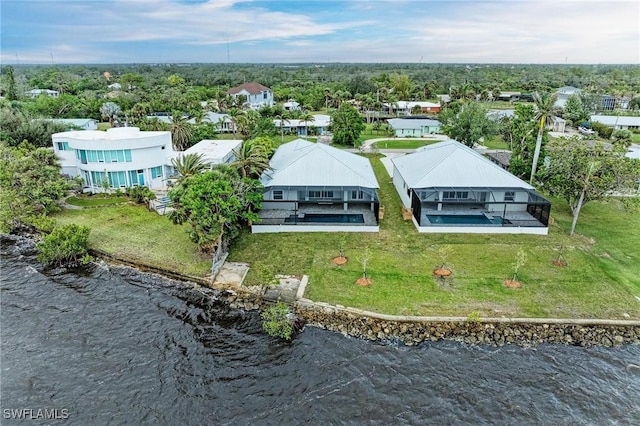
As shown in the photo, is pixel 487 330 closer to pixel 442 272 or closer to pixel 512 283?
pixel 512 283

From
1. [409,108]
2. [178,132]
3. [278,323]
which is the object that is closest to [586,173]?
[278,323]

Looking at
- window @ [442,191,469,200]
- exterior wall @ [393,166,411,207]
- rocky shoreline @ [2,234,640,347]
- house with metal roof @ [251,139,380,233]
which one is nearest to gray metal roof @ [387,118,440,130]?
exterior wall @ [393,166,411,207]

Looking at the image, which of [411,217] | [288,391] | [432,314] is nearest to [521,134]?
[411,217]

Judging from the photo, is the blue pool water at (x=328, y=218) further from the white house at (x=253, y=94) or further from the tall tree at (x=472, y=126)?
the white house at (x=253, y=94)

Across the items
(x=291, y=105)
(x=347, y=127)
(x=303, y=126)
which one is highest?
(x=291, y=105)

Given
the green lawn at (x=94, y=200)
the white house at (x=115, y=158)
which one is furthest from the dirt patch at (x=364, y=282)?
the white house at (x=115, y=158)

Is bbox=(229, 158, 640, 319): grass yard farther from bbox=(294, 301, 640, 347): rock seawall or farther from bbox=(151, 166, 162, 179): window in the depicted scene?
bbox=(151, 166, 162, 179): window
